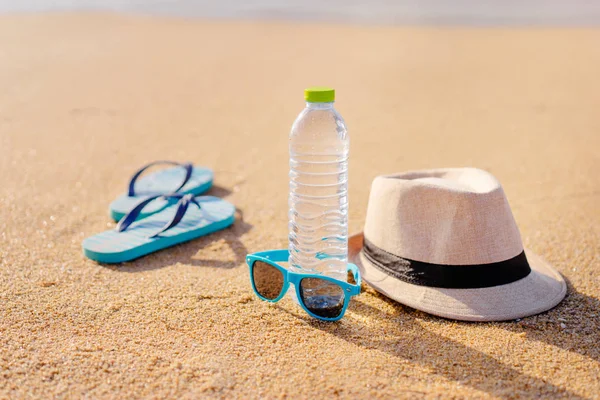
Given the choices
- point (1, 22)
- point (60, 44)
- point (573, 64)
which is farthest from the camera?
point (1, 22)

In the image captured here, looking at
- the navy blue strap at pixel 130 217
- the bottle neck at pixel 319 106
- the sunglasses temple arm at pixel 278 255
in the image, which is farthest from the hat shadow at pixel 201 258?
the bottle neck at pixel 319 106

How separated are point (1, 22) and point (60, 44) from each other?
3.26 meters

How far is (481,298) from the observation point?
8.34ft

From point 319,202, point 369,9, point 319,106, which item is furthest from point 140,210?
point 369,9

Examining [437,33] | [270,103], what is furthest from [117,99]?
[437,33]

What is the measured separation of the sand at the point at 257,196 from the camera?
2238 millimetres

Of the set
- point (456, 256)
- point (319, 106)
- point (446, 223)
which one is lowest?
point (456, 256)

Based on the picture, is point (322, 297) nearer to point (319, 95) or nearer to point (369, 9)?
point (319, 95)

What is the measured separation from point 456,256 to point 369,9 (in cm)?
1295

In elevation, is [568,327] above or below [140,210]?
below

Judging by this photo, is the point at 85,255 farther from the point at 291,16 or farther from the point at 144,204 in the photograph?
the point at 291,16

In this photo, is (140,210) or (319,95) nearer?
(319,95)

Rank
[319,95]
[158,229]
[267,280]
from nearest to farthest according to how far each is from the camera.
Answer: [319,95] → [267,280] → [158,229]

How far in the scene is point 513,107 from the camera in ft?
21.2
